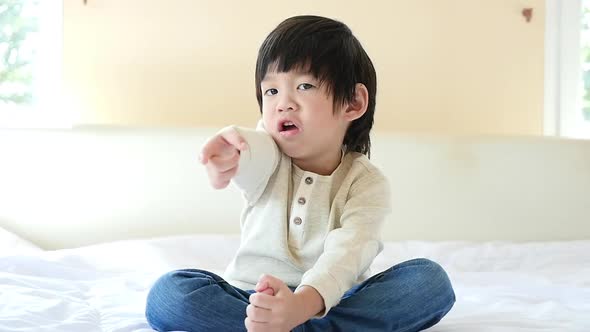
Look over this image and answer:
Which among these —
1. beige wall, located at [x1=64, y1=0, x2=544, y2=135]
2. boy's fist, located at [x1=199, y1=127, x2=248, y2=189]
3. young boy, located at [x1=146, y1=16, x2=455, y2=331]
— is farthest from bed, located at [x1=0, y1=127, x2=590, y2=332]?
boy's fist, located at [x1=199, y1=127, x2=248, y2=189]

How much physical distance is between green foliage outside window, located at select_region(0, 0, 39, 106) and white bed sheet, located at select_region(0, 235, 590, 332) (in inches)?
26.9

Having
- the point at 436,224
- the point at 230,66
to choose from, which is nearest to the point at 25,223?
the point at 230,66

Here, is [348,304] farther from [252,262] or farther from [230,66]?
[230,66]

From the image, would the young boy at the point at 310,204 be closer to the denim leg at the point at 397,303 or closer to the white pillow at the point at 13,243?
the denim leg at the point at 397,303

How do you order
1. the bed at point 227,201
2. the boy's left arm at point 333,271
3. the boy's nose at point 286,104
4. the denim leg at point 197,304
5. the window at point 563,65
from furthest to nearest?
the window at point 563,65
the bed at point 227,201
the boy's nose at point 286,104
the denim leg at point 197,304
the boy's left arm at point 333,271

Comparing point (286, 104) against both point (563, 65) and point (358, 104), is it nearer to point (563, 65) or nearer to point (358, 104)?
point (358, 104)

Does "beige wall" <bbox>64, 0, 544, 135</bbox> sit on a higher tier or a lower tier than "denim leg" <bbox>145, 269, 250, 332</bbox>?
higher

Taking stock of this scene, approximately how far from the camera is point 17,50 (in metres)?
2.25

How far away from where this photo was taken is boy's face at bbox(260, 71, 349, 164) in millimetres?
1155

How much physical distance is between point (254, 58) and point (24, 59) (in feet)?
2.11

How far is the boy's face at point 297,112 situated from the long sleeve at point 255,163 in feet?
0.07

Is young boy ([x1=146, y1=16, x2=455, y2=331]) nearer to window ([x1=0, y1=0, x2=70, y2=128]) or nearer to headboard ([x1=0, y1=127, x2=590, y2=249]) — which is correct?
headboard ([x1=0, y1=127, x2=590, y2=249])

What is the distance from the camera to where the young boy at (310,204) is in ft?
3.46

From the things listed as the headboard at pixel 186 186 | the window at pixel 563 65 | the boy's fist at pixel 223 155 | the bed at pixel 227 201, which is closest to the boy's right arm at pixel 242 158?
the boy's fist at pixel 223 155
